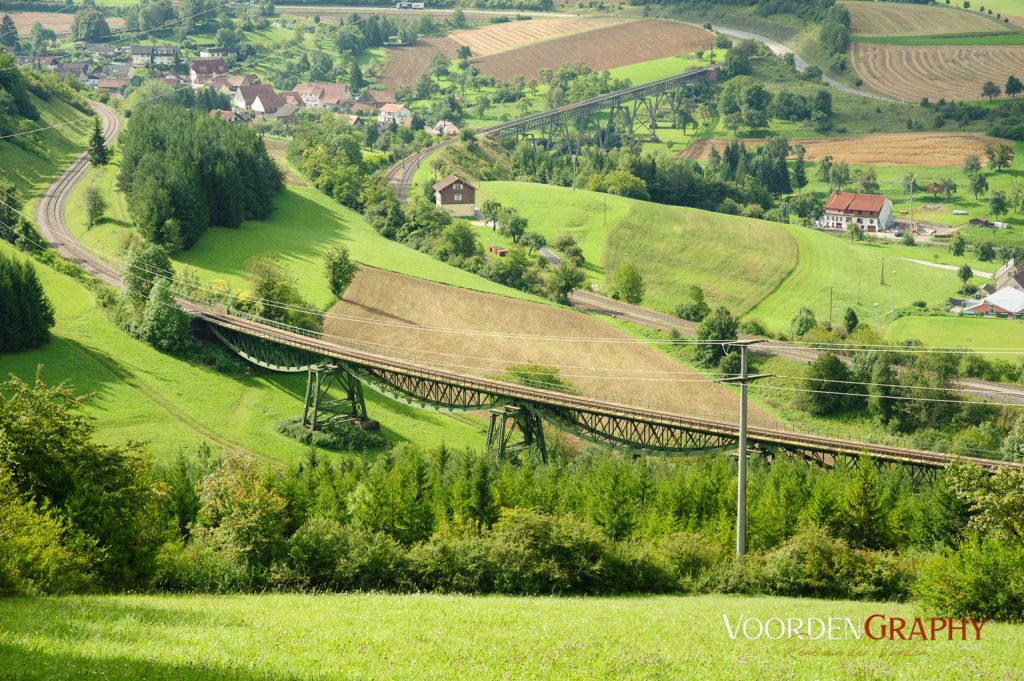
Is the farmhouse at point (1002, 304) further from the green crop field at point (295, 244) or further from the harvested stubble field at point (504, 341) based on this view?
the green crop field at point (295, 244)

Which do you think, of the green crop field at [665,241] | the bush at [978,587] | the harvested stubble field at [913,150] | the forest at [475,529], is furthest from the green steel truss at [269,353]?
the harvested stubble field at [913,150]

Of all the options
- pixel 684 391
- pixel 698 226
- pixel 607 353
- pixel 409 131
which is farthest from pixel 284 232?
pixel 409 131

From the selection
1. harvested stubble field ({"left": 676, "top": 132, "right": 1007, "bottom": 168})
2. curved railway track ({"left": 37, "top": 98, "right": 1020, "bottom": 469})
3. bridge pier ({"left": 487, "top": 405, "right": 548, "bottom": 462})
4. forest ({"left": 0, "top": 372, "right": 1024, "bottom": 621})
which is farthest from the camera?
harvested stubble field ({"left": 676, "top": 132, "right": 1007, "bottom": 168})

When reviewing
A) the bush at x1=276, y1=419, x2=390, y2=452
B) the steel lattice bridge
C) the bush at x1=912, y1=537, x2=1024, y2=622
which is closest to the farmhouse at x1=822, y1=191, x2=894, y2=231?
the steel lattice bridge

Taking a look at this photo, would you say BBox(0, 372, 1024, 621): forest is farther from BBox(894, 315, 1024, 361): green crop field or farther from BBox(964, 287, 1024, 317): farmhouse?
BBox(964, 287, 1024, 317): farmhouse

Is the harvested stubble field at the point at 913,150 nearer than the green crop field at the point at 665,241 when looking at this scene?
No

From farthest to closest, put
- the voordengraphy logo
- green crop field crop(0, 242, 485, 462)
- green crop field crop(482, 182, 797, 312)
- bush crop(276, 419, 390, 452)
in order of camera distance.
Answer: green crop field crop(482, 182, 797, 312) < bush crop(276, 419, 390, 452) < green crop field crop(0, 242, 485, 462) < the voordengraphy logo
